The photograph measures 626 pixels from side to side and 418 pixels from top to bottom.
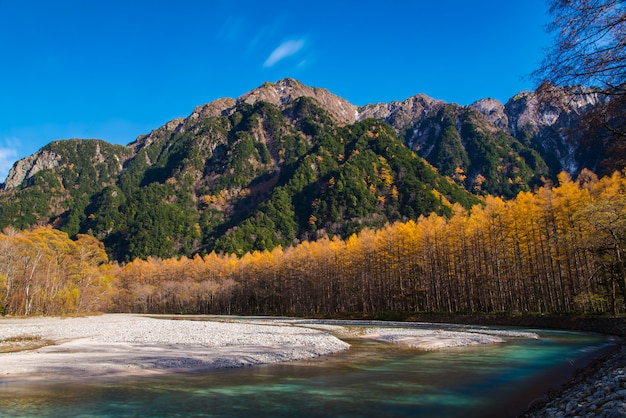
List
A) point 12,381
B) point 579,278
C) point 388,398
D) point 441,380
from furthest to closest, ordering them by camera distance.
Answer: point 579,278, point 441,380, point 12,381, point 388,398

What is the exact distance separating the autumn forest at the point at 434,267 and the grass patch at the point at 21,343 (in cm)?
3431

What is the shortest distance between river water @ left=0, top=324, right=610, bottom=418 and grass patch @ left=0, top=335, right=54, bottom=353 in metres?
10.3

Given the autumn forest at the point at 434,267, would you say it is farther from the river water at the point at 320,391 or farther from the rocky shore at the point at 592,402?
the rocky shore at the point at 592,402

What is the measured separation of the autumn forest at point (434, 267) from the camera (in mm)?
37000

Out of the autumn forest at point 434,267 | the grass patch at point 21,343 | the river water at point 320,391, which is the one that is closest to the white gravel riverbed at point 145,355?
the grass patch at point 21,343

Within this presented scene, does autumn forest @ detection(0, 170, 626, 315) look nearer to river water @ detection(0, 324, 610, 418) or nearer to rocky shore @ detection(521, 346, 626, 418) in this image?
river water @ detection(0, 324, 610, 418)

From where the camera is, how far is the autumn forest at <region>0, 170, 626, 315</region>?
1457 inches

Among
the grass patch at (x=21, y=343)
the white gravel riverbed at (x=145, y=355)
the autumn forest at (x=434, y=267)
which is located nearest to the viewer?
the white gravel riverbed at (x=145, y=355)

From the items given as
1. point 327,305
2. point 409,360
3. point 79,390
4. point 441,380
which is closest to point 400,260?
point 327,305

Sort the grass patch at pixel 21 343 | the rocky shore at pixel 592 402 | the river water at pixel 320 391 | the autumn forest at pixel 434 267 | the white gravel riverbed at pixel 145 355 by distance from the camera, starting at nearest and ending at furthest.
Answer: the rocky shore at pixel 592 402 → the river water at pixel 320 391 → the white gravel riverbed at pixel 145 355 → the grass patch at pixel 21 343 → the autumn forest at pixel 434 267

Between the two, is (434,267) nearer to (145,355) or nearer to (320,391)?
(145,355)

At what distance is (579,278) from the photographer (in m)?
43.2

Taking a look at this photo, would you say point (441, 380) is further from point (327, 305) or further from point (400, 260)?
point (327, 305)

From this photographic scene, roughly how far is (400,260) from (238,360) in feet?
161
